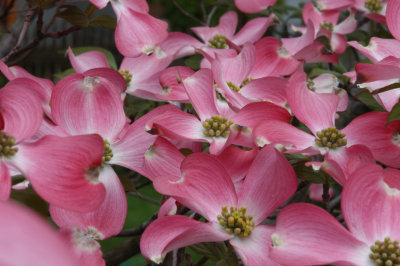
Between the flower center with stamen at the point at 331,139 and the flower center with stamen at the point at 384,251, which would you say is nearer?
the flower center with stamen at the point at 384,251

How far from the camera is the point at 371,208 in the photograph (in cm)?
39

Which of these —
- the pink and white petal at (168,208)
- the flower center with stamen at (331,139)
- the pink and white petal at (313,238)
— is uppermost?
the pink and white petal at (313,238)

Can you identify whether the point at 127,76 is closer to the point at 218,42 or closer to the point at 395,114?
the point at 218,42

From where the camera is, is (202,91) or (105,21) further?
(105,21)

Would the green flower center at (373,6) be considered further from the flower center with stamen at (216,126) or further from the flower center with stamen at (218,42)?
the flower center with stamen at (216,126)

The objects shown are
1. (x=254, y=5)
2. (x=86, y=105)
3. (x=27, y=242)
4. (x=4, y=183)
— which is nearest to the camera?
(x=27, y=242)

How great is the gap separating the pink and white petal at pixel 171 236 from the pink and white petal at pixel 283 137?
0.09 metres

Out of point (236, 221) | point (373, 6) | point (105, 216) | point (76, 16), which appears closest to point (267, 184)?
point (236, 221)

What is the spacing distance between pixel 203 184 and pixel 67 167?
4.7 inches

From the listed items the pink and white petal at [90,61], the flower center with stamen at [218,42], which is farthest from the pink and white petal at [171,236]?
the flower center with stamen at [218,42]

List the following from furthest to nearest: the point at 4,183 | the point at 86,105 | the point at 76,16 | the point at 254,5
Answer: the point at 254,5
the point at 76,16
the point at 86,105
the point at 4,183

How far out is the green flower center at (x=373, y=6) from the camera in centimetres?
86

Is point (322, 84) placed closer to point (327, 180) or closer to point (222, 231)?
point (327, 180)

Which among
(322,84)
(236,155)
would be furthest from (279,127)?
(322,84)
